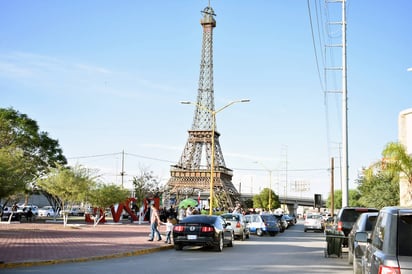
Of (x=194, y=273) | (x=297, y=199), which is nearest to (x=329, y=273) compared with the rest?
(x=194, y=273)

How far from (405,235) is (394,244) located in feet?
0.61

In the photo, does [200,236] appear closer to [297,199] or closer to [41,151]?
[41,151]

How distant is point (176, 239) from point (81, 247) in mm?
3339

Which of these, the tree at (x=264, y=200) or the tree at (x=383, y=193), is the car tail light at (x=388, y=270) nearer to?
the tree at (x=383, y=193)

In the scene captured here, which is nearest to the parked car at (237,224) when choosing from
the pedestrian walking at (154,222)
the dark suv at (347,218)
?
the pedestrian walking at (154,222)

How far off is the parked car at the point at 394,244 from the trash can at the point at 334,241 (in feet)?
37.5

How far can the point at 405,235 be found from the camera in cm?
632

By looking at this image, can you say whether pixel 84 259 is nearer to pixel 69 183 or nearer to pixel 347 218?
pixel 347 218

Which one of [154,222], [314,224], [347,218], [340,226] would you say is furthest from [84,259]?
[314,224]

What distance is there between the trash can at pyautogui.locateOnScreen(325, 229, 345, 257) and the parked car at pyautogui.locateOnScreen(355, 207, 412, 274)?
11437 millimetres

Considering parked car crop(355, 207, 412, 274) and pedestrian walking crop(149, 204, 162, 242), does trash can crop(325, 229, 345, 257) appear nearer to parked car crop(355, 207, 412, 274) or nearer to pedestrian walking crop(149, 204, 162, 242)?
pedestrian walking crop(149, 204, 162, 242)

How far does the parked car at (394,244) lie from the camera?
5930 millimetres

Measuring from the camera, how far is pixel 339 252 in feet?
60.5

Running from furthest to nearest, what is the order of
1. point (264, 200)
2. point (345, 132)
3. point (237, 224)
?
point (264, 200)
point (345, 132)
point (237, 224)
